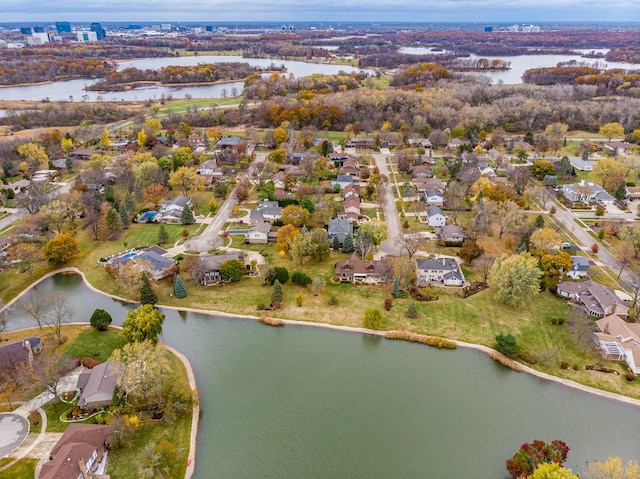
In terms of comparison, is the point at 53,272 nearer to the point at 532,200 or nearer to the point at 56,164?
the point at 56,164

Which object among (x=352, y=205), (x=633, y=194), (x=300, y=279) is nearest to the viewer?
(x=300, y=279)

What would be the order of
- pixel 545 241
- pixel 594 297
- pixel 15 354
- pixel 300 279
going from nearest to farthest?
pixel 15 354
pixel 594 297
pixel 300 279
pixel 545 241

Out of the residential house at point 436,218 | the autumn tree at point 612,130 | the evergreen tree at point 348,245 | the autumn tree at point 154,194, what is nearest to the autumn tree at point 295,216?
the evergreen tree at point 348,245

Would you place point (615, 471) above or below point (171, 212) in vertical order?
above

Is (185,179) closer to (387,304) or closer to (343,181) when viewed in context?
(343,181)

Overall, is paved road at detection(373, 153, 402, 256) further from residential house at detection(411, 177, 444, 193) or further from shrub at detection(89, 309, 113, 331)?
shrub at detection(89, 309, 113, 331)

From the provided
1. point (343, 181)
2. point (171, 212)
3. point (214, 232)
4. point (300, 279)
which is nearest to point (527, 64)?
point (343, 181)
